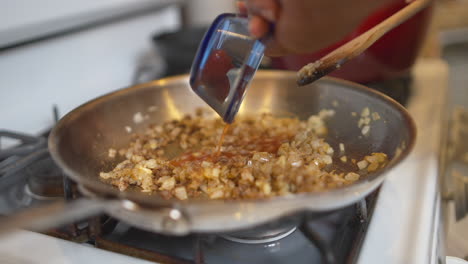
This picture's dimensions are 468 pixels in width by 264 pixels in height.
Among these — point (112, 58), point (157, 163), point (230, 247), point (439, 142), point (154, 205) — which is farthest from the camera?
point (112, 58)

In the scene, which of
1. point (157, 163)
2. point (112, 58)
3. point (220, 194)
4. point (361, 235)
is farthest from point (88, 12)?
point (361, 235)

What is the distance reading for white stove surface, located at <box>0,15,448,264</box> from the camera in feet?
1.57

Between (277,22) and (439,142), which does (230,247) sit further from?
(439,142)

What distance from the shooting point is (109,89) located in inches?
42.1

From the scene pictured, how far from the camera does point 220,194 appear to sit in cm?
50

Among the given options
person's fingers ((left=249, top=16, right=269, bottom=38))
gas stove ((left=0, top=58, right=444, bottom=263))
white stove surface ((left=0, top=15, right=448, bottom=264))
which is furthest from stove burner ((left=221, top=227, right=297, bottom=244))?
person's fingers ((left=249, top=16, right=269, bottom=38))

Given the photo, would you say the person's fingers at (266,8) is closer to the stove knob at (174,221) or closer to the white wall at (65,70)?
the stove knob at (174,221)

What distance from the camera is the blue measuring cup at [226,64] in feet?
1.70

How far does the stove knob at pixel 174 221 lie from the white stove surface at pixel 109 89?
0.42 feet

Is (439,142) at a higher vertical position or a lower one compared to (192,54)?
lower

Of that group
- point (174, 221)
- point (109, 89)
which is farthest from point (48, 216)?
point (109, 89)

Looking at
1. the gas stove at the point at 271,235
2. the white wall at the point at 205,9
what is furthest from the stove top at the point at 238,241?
the white wall at the point at 205,9

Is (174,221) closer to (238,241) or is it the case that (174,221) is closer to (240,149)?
(238,241)

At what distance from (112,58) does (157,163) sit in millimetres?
572
